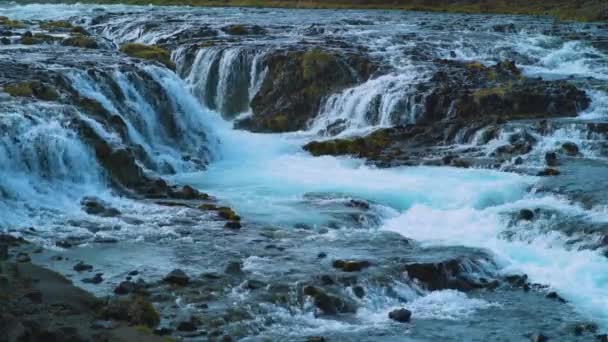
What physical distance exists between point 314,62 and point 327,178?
13.1 m

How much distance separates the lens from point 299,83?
42625 millimetres

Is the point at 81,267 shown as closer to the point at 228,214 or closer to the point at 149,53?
the point at 228,214

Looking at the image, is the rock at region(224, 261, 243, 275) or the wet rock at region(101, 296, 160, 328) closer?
the wet rock at region(101, 296, 160, 328)

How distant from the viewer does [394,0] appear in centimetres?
8906

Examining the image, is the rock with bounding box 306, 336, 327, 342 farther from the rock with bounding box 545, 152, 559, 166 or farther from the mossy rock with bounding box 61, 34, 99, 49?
the mossy rock with bounding box 61, 34, 99, 49

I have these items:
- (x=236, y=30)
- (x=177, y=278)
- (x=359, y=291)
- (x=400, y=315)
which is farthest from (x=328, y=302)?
(x=236, y=30)

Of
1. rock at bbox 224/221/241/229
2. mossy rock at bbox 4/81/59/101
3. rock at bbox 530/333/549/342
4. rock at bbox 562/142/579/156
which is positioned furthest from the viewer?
rock at bbox 562/142/579/156

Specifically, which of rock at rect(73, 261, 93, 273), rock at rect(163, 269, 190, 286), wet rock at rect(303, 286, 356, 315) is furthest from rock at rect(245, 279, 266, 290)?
rock at rect(73, 261, 93, 273)

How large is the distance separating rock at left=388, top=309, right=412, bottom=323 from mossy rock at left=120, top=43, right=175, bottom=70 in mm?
26201

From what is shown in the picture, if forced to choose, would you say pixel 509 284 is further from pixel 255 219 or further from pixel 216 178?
pixel 216 178

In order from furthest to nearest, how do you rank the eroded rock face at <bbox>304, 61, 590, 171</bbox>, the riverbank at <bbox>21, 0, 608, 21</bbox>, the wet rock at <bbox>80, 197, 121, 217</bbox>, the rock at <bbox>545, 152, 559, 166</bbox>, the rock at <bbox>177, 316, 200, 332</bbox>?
1. the riverbank at <bbox>21, 0, 608, 21</bbox>
2. the eroded rock face at <bbox>304, 61, 590, 171</bbox>
3. the rock at <bbox>545, 152, 559, 166</bbox>
4. the wet rock at <bbox>80, 197, 121, 217</bbox>
5. the rock at <bbox>177, 316, 200, 332</bbox>

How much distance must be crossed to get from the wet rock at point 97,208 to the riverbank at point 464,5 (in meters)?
56.0

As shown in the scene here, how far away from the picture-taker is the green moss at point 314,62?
42656 mm

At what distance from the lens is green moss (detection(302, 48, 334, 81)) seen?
1679 inches
